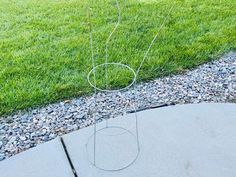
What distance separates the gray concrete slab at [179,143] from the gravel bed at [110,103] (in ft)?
0.52

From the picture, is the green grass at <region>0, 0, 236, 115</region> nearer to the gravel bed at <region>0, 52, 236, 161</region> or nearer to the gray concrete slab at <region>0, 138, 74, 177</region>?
the gravel bed at <region>0, 52, 236, 161</region>

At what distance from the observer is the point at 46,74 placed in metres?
2.98

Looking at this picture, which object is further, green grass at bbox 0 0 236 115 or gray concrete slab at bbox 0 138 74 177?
green grass at bbox 0 0 236 115

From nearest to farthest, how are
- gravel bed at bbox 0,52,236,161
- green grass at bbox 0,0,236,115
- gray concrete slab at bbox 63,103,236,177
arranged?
1. gray concrete slab at bbox 63,103,236,177
2. gravel bed at bbox 0,52,236,161
3. green grass at bbox 0,0,236,115

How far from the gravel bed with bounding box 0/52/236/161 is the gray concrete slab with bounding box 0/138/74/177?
11 cm

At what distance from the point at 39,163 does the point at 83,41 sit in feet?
5.43

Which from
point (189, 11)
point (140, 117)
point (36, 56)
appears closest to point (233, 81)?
point (140, 117)

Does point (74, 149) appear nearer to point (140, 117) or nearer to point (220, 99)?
point (140, 117)

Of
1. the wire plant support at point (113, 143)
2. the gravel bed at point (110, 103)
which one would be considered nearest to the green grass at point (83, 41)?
the gravel bed at point (110, 103)

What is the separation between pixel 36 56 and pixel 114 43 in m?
0.74

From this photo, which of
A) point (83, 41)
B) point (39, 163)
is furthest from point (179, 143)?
point (83, 41)

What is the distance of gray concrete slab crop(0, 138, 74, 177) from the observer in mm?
1990

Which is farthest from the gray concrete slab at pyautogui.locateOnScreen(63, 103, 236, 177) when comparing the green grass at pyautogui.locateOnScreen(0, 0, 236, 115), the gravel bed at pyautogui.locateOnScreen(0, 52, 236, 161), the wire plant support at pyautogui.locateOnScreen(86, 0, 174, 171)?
the green grass at pyautogui.locateOnScreen(0, 0, 236, 115)

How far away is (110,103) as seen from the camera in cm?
263
